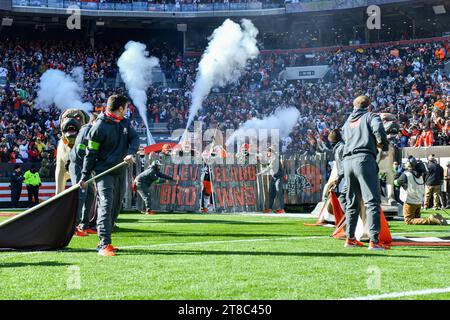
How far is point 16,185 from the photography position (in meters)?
26.4

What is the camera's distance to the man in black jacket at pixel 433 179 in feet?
71.2

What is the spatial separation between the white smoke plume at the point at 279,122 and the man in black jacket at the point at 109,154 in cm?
2826

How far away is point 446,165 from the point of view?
24531 millimetres

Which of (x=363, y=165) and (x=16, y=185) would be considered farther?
(x=16, y=185)

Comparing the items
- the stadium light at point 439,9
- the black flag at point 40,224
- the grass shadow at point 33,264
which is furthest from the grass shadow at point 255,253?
the stadium light at point 439,9

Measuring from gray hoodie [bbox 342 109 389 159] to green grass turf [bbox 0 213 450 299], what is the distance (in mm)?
1301

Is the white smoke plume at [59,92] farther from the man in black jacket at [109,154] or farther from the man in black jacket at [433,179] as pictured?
the man in black jacket at [109,154]

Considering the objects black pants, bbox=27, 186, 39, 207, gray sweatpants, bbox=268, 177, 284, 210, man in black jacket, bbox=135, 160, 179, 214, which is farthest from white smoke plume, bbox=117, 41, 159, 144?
gray sweatpants, bbox=268, 177, 284, 210

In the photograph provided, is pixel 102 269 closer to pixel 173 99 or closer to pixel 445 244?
pixel 445 244

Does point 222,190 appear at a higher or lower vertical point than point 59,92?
lower

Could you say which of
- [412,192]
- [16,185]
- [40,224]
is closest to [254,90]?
[16,185]

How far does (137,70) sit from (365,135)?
118 ft

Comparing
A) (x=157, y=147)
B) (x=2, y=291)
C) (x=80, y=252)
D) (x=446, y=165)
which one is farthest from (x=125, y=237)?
(x=157, y=147)

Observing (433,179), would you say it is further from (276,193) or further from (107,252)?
(107,252)
